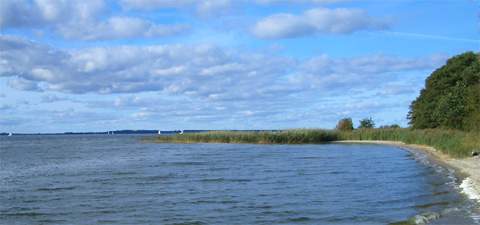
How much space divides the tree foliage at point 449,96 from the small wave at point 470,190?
30.8m

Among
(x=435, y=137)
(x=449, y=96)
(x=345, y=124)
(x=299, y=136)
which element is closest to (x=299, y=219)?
(x=435, y=137)

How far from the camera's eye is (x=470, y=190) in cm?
2366

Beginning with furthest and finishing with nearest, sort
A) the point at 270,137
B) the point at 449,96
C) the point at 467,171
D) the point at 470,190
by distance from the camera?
the point at 270,137 → the point at 449,96 → the point at 467,171 → the point at 470,190

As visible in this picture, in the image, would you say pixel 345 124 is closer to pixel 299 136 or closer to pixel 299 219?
pixel 299 136

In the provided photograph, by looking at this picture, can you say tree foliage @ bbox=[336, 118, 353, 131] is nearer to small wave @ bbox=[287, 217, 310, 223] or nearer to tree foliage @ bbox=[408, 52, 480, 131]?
tree foliage @ bbox=[408, 52, 480, 131]

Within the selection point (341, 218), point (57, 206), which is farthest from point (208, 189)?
point (341, 218)

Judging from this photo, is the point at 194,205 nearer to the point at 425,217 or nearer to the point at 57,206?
the point at 57,206

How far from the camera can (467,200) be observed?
70.1 ft

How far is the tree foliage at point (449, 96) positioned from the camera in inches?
2596

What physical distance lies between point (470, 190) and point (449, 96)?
47277 millimetres

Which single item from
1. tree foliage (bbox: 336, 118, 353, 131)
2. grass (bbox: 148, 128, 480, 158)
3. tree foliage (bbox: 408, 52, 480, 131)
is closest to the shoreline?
tree foliage (bbox: 408, 52, 480, 131)

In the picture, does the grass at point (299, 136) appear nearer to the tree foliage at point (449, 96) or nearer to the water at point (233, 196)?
the tree foliage at point (449, 96)

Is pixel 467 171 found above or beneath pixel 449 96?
beneath

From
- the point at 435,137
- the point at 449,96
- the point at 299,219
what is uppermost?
the point at 449,96
